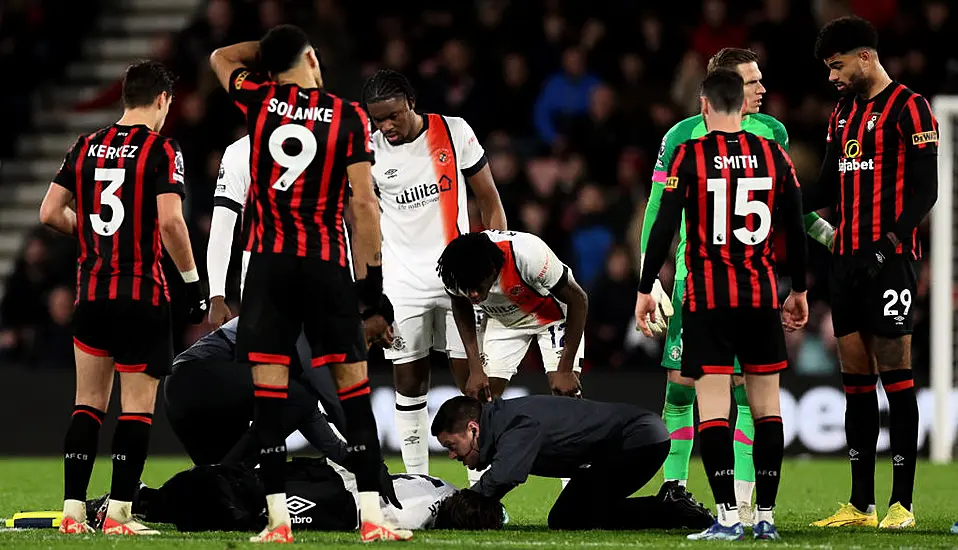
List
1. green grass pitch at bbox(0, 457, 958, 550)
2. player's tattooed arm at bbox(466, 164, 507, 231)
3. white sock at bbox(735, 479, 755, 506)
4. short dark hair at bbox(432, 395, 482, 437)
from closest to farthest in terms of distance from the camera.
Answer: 1. green grass pitch at bbox(0, 457, 958, 550)
2. short dark hair at bbox(432, 395, 482, 437)
3. white sock at bbox(735, 479, 755, 506)
4. player's tattooed arm at bbox(466, 164, 507, 231)

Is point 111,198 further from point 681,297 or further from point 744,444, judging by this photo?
point 744,444

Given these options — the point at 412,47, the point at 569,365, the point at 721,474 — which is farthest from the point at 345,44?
the point at 721,474

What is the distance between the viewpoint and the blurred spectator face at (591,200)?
43.0ft

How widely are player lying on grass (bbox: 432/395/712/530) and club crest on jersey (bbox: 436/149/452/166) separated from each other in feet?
5.42

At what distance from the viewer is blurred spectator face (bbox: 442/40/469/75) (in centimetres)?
1451

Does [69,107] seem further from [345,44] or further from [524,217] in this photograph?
[524,217]

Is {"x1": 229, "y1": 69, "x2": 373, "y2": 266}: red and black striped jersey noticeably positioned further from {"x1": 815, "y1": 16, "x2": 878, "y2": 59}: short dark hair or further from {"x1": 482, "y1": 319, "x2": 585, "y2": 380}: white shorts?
{"x1": 815, "y1": 16, "x2": 878, "y2": 59}: short dark hair

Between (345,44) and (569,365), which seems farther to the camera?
(345,44)

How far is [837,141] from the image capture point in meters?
7.26

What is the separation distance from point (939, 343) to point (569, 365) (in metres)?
5.18

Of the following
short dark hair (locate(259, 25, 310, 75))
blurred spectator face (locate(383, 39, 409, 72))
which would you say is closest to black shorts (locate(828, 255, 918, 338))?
short dark hair (locate(259, 25, 310, 75))

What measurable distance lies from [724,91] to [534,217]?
6.77 m

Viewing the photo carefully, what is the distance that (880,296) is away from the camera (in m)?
6.92

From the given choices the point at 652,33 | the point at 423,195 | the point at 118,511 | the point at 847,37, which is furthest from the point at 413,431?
the point at 652,33
